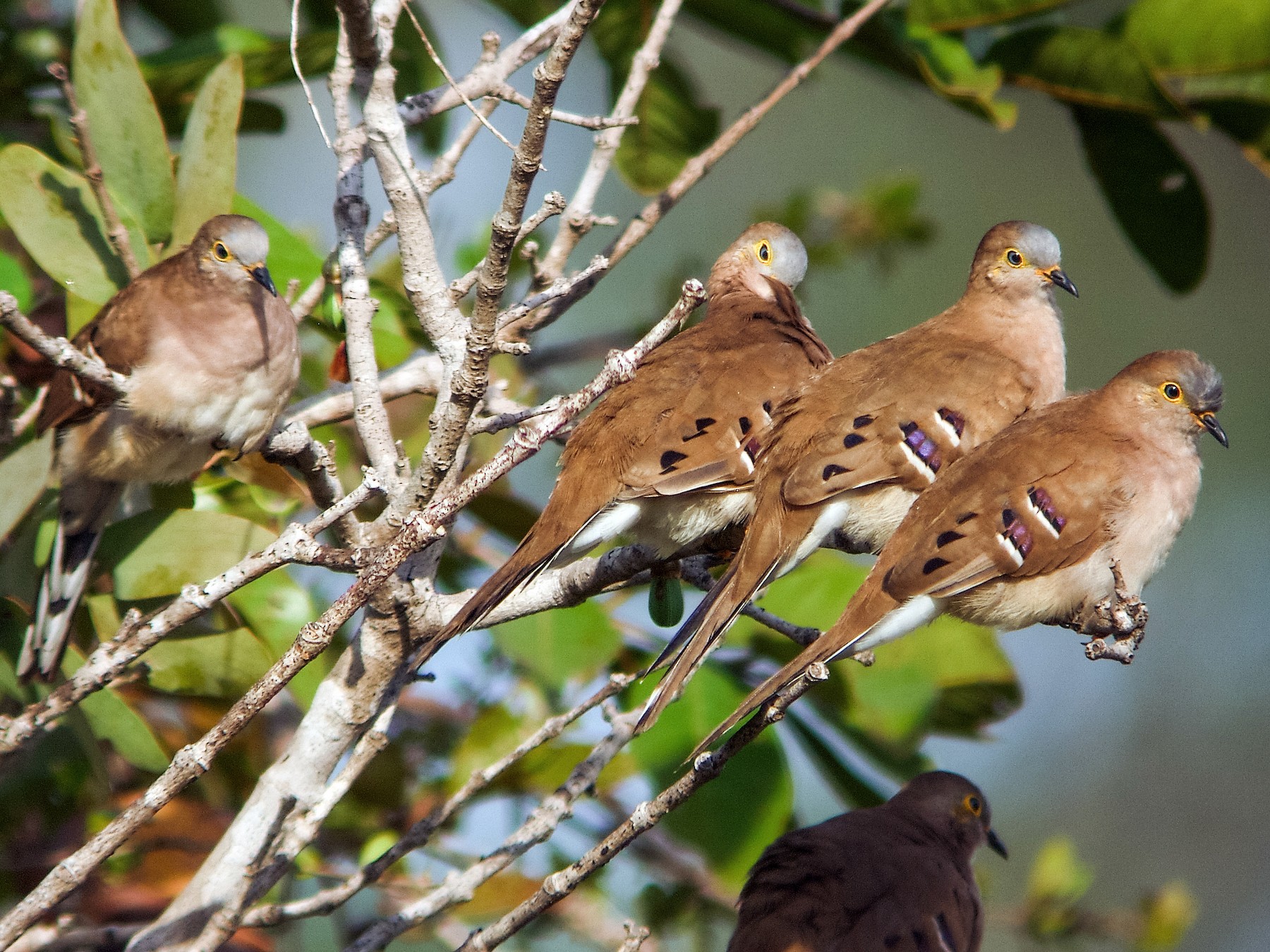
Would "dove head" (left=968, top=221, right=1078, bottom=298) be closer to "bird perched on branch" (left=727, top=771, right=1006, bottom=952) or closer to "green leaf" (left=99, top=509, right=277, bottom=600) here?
"bird perched on branch" (left=727, top=771, right=1006, bottom=952)

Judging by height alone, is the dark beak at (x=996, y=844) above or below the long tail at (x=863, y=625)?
below

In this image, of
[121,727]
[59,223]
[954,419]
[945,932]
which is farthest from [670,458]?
[59,223]

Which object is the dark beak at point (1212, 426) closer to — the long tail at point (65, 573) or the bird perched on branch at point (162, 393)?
the bird perched on branch at point (162, 393)

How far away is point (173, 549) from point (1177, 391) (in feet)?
7.52

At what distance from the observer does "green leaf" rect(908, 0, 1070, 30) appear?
12.3ft

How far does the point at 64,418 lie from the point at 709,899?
6.75 ft

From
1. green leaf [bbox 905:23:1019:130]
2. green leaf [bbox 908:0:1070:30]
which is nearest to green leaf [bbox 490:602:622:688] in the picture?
green leaf [bbox 905:23:1019:130]

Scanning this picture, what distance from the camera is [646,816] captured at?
6.67 ft

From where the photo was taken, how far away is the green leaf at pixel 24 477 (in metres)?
2.84

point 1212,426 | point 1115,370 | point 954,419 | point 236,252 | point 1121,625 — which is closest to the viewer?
point 1121,625

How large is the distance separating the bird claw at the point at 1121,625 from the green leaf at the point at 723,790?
2.91 ft

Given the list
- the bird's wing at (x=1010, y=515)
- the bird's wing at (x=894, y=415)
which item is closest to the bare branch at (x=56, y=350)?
the bird's wing at (x=894, y=415)

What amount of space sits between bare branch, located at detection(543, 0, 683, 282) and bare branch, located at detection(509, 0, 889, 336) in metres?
0.10

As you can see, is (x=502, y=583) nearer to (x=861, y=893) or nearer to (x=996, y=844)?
(x=861, y=893)
